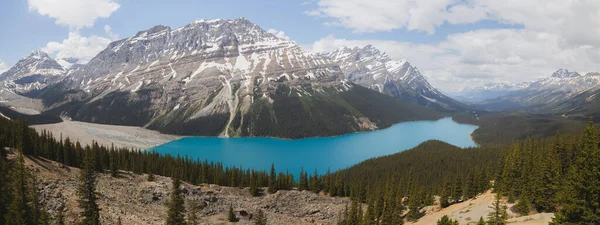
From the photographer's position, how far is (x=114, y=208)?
6031cm

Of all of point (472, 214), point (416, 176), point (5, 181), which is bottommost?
point (416, 176)

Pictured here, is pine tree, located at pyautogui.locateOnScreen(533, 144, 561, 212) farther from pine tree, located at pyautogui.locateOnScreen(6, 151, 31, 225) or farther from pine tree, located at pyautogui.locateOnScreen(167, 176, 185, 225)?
pine tree, located at pyautogui.locateOnScreen(6, 151, 31, 225)

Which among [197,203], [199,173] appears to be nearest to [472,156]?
[199,173]

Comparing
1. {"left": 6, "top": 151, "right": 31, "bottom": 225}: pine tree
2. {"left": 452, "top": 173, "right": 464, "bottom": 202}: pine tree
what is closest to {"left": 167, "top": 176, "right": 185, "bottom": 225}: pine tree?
{"left": 6, "top": 151, "right": 31, "bottom": 225}: pine tree

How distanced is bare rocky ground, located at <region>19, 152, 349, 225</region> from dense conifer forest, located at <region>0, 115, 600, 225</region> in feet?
11.8

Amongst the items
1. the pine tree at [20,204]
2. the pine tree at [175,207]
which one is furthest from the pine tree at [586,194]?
the pine tree at [20,204]

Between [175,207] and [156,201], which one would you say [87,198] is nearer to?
[175,207]

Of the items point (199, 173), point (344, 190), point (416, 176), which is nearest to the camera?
point (344, 190)

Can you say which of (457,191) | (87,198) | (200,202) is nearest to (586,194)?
(87,198)

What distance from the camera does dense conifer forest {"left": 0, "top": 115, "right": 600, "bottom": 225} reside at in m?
33.6

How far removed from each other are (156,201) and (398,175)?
298 ft

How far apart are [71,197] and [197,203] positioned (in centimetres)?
2258

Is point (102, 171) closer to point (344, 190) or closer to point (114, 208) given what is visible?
point (114, 208)

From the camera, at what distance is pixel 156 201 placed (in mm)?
71188
